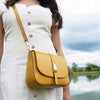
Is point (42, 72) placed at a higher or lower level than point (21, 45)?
lower

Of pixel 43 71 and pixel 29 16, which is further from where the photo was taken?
pixel 29 16

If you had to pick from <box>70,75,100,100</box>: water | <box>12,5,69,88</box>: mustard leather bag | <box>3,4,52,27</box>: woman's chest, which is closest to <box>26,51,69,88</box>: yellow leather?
<box>12,5,69,88</box>: mustard leather bag

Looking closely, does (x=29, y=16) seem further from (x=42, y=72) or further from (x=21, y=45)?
(x=42, y=72)

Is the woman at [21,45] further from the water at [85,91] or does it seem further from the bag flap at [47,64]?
the water at [85,91]

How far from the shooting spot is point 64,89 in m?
1.41

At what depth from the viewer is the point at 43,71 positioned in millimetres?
1142

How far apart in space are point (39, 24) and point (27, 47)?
21 centimetres

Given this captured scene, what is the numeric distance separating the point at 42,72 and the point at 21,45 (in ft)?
0.75

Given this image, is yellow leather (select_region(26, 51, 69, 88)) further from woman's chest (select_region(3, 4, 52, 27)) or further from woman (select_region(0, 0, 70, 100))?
woman's chest (select_region(3, 4, 52, 27))

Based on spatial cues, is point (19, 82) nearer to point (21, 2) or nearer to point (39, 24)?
point (39, 24)

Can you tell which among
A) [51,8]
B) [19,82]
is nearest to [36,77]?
[19,82]

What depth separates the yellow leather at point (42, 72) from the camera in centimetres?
110

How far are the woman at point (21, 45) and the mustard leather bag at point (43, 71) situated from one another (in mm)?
54

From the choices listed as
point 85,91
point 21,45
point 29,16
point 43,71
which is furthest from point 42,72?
point 85,91
